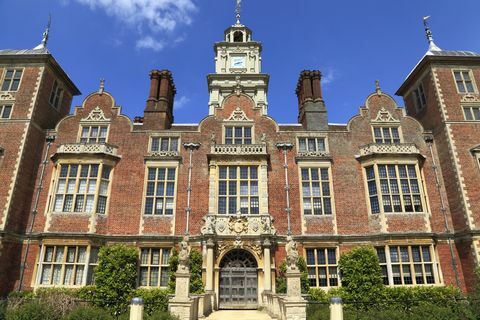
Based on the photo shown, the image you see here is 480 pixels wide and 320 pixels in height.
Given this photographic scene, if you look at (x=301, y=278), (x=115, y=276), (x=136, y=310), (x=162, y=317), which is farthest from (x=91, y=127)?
(x=301, y=278)

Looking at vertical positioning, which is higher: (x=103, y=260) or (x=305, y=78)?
(x=305, y=78)

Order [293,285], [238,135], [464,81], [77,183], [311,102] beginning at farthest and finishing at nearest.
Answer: [311,102], [464,81], [238,135], [77,183], [293,285]

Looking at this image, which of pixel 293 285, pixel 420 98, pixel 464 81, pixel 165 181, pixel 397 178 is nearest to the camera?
pixel 293 285

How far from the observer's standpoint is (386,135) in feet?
75.2

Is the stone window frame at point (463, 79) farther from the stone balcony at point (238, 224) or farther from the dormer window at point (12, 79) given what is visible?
the dormer window at point (12, 79)

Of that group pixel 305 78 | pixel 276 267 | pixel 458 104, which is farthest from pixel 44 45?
pixel 458 104

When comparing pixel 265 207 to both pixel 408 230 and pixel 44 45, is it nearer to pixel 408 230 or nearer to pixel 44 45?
pixel 408 230

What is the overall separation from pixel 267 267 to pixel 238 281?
206 cm

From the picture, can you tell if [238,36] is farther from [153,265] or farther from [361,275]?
[361,275]

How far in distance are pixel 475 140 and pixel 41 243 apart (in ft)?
90.7

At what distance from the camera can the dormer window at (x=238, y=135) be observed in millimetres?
22797

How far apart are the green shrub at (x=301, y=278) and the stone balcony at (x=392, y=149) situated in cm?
816

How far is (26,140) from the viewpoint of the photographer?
69.3ft

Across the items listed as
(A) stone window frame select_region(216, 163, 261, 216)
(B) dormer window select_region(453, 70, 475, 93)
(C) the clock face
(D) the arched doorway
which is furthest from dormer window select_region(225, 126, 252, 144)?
(C) the clock face
